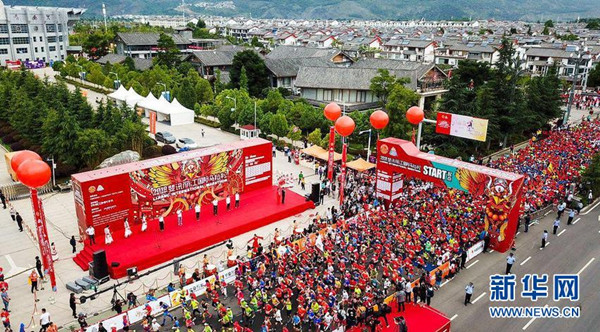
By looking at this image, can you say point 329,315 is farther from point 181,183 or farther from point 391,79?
point 391,79

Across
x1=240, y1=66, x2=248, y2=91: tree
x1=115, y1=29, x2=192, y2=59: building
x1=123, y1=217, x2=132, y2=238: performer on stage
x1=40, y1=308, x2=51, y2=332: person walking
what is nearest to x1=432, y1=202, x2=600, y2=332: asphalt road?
x1=40, y1=308, x2=51, y2=332: person walking

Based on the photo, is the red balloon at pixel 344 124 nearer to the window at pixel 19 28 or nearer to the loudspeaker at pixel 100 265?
the loudspeaker at pixel 100 265

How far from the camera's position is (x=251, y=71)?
57.7 m

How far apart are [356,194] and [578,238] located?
1251 cm

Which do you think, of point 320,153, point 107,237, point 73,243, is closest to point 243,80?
point 320,153

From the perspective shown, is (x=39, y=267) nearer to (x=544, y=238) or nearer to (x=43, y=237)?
(x=43, y=237)

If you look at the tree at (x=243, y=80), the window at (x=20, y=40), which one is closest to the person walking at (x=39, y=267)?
the tree at (x=243, y=80)

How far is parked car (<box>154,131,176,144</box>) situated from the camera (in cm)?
4078

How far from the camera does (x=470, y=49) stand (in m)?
86.9

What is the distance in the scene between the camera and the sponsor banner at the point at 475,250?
21859mm

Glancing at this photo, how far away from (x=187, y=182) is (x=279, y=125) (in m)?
16.1

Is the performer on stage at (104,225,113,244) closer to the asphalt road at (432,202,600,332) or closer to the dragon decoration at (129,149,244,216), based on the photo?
the dragon decoration at (129,149,244,216)

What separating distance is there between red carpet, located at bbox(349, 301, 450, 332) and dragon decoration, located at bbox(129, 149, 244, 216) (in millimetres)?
12897

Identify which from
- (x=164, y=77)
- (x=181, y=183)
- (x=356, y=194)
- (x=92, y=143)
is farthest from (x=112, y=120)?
(x=164, y=77)
